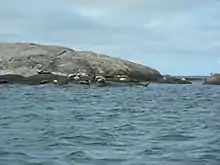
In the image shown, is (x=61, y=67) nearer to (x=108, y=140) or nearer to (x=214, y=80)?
(x=214, y=80)

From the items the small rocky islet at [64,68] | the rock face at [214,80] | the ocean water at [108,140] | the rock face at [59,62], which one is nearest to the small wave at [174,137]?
the ocean water at [108,140]

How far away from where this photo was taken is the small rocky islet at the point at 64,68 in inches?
2662

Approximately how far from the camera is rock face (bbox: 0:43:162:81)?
244 feet

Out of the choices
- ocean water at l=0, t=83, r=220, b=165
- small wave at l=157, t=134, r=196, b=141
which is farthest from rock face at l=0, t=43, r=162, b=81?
small wave at l=157, t=134, r=196, b=141

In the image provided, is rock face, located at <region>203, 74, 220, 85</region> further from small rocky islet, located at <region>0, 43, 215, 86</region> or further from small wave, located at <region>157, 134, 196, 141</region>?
small wave, located at <region>157, 134, 196, 141</region>

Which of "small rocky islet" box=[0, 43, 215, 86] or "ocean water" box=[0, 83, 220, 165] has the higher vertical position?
"small rocky islet" box=[0, 43, 215, 86]

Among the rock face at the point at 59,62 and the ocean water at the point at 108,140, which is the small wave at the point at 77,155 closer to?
the ocean water at the point at 108,140

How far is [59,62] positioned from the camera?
77688 mm

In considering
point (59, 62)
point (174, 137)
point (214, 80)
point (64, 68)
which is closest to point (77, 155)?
point (174, 137)

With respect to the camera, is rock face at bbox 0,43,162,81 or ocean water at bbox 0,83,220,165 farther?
rock face at bbox 0,43,162,81

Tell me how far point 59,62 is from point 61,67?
75.9 inches

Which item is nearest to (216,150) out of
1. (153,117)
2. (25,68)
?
(153,117)

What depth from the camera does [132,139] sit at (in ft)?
56.2

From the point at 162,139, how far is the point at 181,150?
7.29ft
